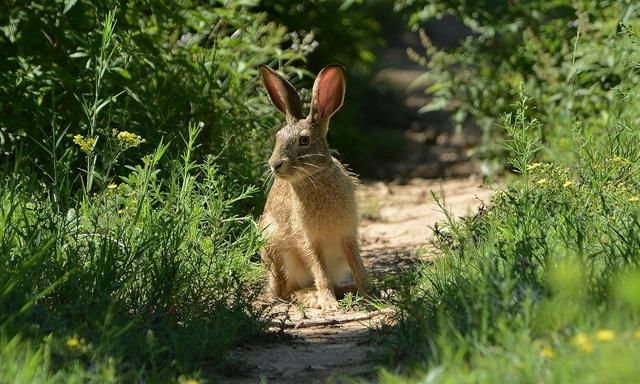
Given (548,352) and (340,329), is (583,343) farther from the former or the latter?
(340,329)

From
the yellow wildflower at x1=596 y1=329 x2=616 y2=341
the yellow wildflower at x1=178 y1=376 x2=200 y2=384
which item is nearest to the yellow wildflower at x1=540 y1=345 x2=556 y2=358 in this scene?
the yellow wildflower at x1=596 y1=329 x2=616 y2=341

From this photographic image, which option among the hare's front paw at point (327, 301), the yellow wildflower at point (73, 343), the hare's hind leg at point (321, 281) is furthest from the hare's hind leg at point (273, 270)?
the yellow wildflower at point (73, 343)

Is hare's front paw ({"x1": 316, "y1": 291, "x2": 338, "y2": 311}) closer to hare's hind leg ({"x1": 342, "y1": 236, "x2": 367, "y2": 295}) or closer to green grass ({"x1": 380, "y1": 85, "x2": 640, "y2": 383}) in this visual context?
hare's hind leg ({"x1": 342, "y1": 236, "x2": 367, "y2": 295})

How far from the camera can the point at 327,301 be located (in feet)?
19.2

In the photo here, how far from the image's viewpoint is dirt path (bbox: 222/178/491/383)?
4.26 metres

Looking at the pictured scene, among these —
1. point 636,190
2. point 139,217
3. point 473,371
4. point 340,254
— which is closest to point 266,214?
point 340,254

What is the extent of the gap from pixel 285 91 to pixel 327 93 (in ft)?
0.78

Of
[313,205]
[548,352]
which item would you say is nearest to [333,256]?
[313,205]

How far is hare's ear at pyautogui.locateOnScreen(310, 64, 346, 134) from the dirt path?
963 mm

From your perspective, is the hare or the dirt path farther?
the hare

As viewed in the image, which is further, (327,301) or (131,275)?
(327,301)

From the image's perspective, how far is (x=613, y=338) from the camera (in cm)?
317

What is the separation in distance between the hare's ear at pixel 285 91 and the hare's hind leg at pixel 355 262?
2.48ft

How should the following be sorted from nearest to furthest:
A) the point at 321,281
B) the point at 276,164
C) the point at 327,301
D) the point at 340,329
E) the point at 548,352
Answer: the point at 548,352, the point at 340,329, the point at 276,164, the point at 327,301, the point at 321,281
